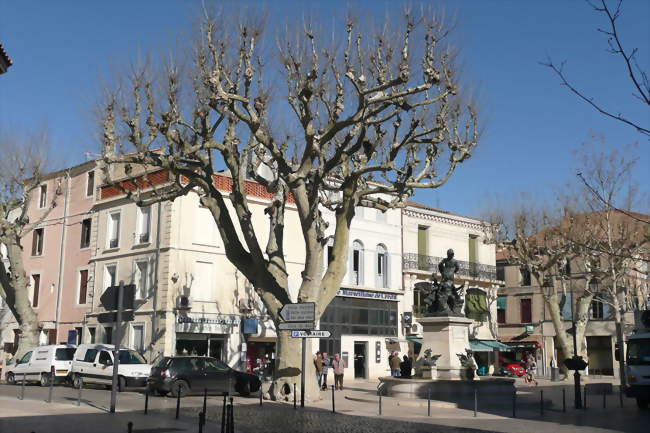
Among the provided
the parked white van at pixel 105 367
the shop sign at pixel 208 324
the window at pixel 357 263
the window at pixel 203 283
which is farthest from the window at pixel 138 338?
the window at pixel 357 263

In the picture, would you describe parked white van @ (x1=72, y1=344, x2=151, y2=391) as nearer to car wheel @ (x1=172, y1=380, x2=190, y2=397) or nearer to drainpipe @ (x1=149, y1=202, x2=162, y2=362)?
car wheel @ (x1=172, y1=380, x2=190, y2=397)

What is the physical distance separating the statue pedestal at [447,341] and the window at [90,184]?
2125cm

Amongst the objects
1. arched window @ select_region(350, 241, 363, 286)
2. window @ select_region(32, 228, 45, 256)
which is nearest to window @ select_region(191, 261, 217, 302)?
arched window @ select_region(350, 241, 363, 286)

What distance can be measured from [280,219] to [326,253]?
17.0 m

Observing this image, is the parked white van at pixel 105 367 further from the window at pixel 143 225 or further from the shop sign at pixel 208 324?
the window at pixel 143 225

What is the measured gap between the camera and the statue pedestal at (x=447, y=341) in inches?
883

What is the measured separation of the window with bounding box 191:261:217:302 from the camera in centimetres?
3216

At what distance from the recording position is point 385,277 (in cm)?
4038

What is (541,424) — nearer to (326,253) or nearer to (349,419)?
(349,419)

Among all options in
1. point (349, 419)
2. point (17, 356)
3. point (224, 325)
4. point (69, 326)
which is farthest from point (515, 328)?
point (349, 419)

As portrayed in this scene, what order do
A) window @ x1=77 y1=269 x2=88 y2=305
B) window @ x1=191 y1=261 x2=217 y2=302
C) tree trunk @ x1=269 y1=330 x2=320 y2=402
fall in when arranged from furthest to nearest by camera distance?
window @ x1=77 y1=269 x2=88 y2=305
window @ x1=191 y1=261 x2=217 y2=302
tree trunk @ x1=269 y1=330 x2=320 y2=402

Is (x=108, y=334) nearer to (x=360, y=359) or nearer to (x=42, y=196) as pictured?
(x=42, y=196)

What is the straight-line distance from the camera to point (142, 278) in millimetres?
32750

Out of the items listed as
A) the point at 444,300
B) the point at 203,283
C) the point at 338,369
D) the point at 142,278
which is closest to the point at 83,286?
the point at 142,278
